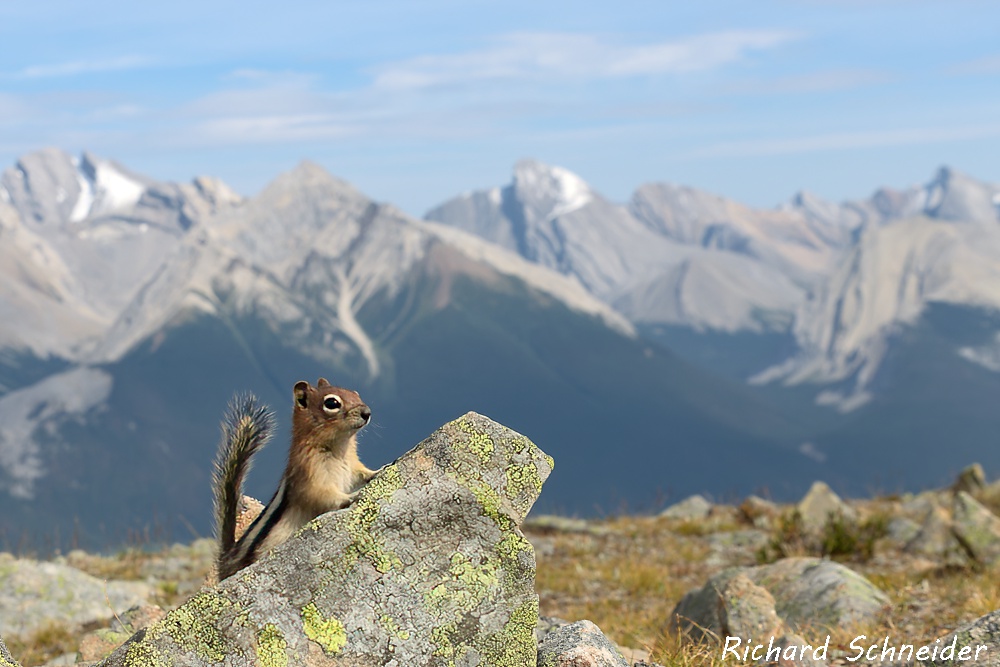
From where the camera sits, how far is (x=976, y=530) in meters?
17.1

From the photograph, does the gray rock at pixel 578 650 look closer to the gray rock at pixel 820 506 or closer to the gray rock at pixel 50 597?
the gray rock at pixel 50 597

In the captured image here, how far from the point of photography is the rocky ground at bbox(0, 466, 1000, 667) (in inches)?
413

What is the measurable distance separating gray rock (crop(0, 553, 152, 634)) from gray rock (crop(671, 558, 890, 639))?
294 inches

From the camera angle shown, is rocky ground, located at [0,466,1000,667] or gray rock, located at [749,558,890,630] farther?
gray rock, located at [749,558,890,630]

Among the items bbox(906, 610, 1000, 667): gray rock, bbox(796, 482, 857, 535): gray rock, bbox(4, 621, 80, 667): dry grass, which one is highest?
bbox(906, 610, 1000, 667): gray rock

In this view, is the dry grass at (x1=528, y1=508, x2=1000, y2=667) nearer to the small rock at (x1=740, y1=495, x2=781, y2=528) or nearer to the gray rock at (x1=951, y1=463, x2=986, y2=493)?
the small rock at (x1=740, y1=495, x2=781, y2=528)

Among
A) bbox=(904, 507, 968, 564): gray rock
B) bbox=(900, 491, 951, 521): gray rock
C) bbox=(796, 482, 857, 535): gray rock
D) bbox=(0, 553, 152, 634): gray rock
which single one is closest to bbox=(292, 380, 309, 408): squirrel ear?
bbox=(0, 553, 152, 634): gray rock

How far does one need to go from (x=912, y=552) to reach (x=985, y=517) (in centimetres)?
159

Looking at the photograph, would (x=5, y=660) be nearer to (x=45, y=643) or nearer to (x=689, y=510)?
(x=45, y=643)

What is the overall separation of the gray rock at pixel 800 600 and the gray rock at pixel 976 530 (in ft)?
14.0

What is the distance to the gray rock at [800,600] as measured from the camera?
10.9 meters
